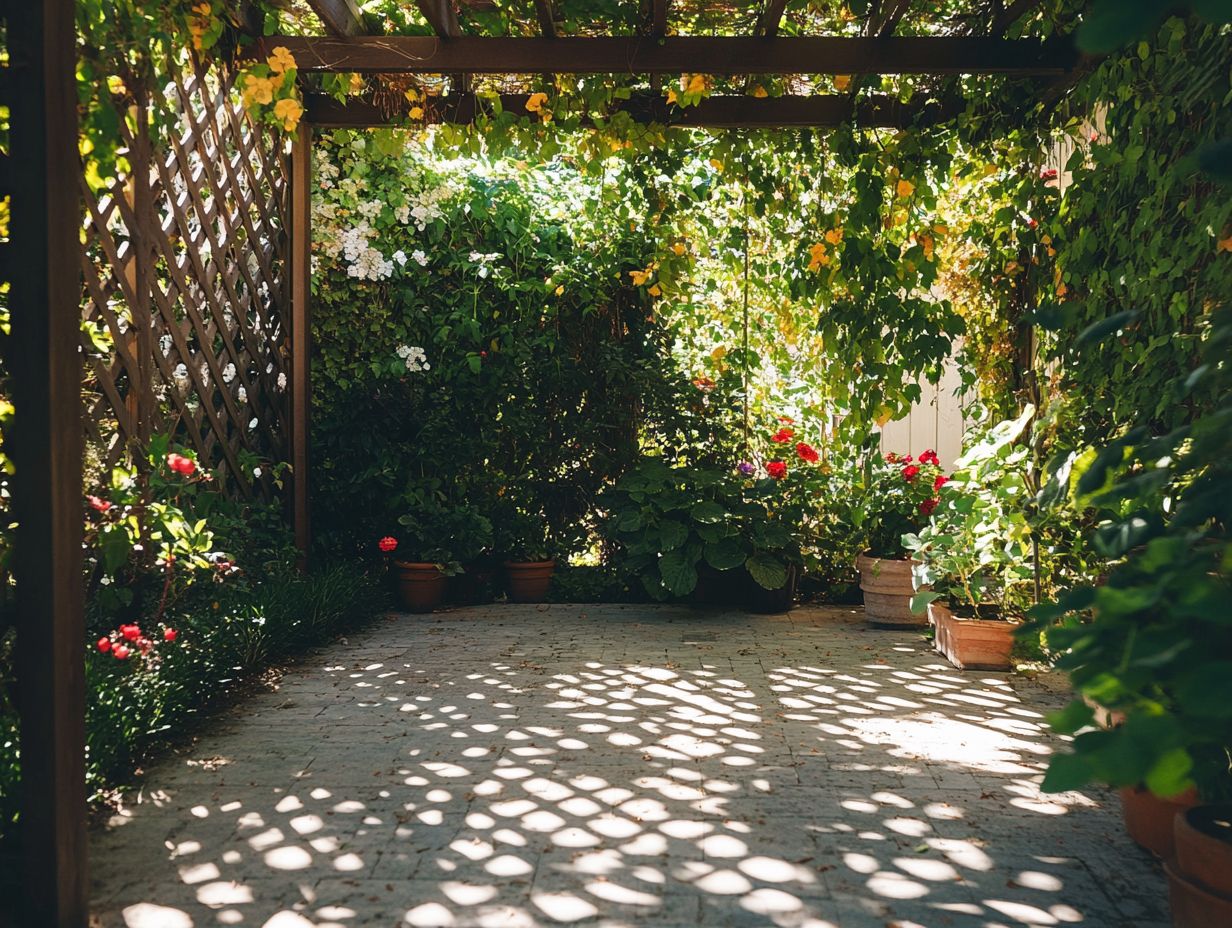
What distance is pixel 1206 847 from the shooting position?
199 cm

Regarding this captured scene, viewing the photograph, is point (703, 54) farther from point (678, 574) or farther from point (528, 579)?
point (528, 579)

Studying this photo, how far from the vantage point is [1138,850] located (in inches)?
104

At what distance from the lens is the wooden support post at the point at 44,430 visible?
6.93 ft

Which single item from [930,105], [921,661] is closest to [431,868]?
[921,661]

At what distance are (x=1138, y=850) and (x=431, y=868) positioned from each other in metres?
1.82

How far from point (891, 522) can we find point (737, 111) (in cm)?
247

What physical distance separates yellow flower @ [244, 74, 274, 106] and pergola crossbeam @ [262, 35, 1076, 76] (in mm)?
235

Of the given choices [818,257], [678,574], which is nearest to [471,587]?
[678,574]

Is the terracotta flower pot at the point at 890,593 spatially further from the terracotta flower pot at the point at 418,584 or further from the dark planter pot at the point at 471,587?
the terracotta flower pot at the point at 418,584

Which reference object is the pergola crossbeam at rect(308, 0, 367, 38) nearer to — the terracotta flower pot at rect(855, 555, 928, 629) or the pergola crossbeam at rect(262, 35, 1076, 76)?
the pergola crossbeam at rect(262, 35, 1076, 76)

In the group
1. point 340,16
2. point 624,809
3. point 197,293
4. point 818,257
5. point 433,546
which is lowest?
point 624,809

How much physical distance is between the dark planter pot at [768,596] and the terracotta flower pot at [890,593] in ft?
1.85

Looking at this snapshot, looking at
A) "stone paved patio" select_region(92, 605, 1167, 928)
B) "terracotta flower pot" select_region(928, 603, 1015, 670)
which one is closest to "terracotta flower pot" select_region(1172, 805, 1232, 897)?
"stone paved patio" select_region(92, 605, 1167, 928)

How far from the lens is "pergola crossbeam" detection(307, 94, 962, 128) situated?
520 cm
